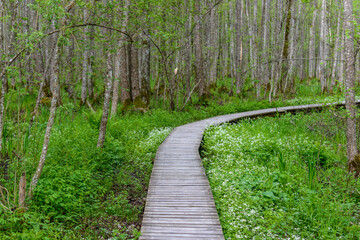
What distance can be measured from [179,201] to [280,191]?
1.90 m

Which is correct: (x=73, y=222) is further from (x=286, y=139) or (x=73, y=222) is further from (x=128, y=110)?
(x=128, y=110)

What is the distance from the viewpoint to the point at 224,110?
14602 millimetres

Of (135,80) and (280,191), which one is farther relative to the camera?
(135,80)

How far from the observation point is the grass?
438 centimetres

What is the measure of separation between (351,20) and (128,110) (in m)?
8.91

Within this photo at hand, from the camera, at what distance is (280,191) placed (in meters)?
5.38

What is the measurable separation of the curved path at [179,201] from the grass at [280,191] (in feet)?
1.03

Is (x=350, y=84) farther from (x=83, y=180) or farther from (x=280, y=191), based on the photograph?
(x=83, y=180)

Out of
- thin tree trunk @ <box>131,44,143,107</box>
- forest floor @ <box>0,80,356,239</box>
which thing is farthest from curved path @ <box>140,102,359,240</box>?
thin tree trunk @ <box>131,44,143,107</box>

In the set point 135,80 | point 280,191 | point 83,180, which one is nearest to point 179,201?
point 280,191

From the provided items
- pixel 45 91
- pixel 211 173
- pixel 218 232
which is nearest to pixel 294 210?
pixel 218 232

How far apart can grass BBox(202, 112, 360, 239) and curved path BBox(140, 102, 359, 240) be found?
0.31 metres

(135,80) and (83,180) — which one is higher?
(135,80)

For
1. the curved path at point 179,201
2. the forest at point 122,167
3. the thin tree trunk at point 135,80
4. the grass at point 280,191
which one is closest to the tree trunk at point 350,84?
the forest at point 122,167
